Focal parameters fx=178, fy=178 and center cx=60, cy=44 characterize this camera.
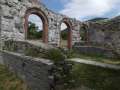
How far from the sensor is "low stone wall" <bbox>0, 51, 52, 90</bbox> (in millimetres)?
5117

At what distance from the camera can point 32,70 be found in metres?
5.81

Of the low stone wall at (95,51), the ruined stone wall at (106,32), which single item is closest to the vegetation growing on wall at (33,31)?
the ruined stone wall at (106,32)

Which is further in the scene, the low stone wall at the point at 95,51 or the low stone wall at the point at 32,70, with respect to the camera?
the low stone wall at the point at 95,51

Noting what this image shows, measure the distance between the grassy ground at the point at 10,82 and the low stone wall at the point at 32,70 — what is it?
0.20 metres

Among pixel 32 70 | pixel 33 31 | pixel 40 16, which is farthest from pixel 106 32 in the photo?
pixel 33 31

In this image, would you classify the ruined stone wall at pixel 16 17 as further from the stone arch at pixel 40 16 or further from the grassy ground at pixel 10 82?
the grassy ground at pixel 10 82

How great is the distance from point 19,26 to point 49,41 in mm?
3142

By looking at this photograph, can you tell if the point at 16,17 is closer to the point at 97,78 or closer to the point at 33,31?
the point at 97,78

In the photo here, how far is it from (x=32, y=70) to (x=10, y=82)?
151cm

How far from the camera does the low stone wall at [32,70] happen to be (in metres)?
5.12

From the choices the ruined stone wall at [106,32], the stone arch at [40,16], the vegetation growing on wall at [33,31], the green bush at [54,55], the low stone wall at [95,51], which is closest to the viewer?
the green bush at [54,55]

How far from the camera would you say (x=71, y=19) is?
16.8 metres

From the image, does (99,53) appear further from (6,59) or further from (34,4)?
(6,59)

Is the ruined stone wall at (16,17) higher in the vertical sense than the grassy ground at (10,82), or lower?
higher
